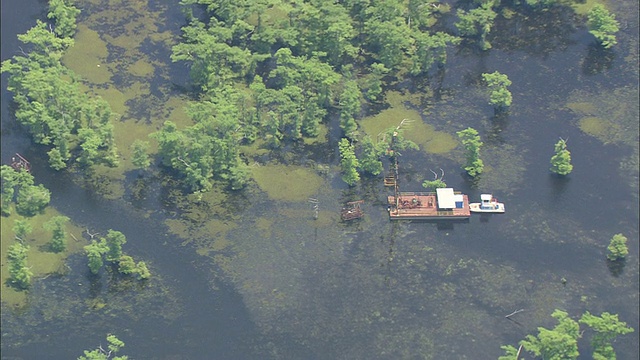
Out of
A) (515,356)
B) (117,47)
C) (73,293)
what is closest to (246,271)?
(73,293)

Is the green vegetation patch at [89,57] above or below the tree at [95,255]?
above

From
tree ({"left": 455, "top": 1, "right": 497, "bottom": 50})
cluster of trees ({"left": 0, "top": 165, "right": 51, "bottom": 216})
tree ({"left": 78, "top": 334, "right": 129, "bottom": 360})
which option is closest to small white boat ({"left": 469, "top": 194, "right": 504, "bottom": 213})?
tree ({"left": 455, "top": 1, "right": 497, "bottom": 50})

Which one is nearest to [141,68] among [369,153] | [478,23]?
[369,153]

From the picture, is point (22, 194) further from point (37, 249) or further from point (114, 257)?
point (114, 257)

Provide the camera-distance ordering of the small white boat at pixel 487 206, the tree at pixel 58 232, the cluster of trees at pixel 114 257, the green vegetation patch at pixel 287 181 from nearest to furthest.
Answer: the cluster of trees at pixel 114 257, the tree at pixel 58 232, the small white boat at pixel 487 206, the green vegetation patch at pixel 287 181

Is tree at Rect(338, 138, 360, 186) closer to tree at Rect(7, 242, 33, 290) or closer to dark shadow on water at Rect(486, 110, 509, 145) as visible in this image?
dark shadow on water at Rect(486, 110, 509, 145)

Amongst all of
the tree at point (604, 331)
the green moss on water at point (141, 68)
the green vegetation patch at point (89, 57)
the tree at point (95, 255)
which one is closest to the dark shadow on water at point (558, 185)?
the tree at point (604, 331)

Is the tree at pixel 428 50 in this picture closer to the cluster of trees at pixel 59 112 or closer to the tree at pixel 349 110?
the tree at pixel 349 110
